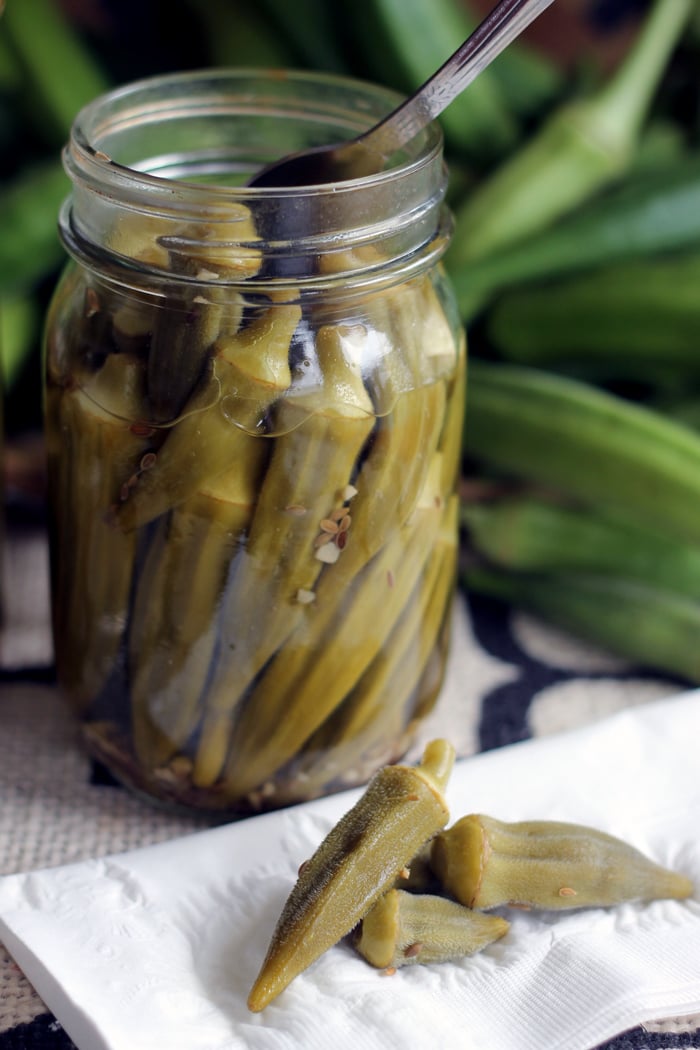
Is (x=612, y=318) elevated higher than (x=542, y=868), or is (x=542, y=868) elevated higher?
(x=612, y=318)

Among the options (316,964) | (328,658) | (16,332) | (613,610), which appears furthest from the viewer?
(16,332)

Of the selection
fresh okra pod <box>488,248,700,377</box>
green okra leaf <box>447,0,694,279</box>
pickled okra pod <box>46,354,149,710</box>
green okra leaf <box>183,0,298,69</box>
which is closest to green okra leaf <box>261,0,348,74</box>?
green okra leaf <box>183,0,298,69</box>

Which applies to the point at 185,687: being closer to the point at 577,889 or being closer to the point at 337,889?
the point at 337,889

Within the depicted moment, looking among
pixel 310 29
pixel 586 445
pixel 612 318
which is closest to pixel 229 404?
pixel 586 445

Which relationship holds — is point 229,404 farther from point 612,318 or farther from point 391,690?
point 612,318

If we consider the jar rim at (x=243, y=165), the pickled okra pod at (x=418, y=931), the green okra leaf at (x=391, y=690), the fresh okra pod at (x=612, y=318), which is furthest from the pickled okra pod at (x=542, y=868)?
the fresh okra pod at (x=612, y=318)

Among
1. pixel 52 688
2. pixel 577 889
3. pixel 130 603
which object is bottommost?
pixel 52 688

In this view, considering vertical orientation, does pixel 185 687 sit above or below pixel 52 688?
above

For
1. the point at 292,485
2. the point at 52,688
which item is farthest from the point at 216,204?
the point at 52,688
